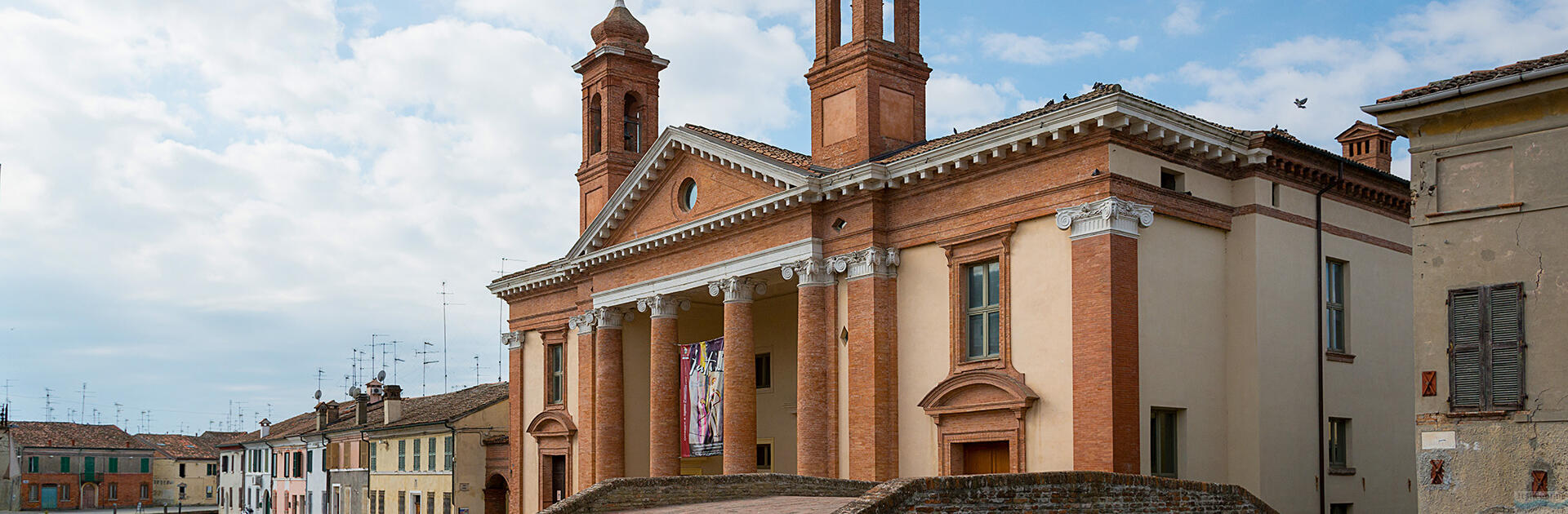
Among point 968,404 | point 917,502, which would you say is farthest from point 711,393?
point 917,502

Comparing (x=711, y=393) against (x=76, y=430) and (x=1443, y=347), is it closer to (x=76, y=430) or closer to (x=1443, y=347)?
(x=1443, y=347)

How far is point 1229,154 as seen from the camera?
20.0 meters

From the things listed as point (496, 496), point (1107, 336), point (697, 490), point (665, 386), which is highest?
point (1107, 336)

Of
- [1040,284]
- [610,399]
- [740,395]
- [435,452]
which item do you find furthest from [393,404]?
[1040,284]

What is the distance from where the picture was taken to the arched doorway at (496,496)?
129 feet

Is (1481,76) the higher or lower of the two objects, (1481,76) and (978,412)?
the higher

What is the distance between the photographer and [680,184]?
27.2m

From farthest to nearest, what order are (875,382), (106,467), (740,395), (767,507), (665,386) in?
(106,467) < (665,386) < (740,395) < (875,382) < (767,507)

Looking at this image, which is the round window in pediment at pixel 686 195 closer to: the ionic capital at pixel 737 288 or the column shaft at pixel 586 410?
the ionic capital at pixel 737 288

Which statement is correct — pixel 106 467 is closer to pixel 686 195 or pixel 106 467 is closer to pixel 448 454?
pixel 448 454

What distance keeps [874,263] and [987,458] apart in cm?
369

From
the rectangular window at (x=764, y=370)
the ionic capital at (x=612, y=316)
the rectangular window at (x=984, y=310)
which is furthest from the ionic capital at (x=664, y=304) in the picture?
the rectangular window at (x=984, y=310)

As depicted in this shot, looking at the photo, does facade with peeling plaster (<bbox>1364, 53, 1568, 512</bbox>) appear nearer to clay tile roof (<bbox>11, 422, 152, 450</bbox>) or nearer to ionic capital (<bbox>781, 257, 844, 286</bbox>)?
ionic capital (<bbox>781, 257, 844, 286</bbox>)

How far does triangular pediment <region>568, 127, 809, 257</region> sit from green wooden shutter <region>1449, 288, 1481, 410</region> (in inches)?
447
